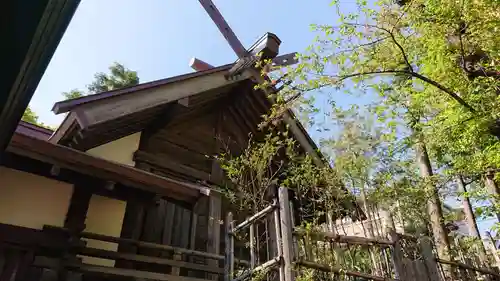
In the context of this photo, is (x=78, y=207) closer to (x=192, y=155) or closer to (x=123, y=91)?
(x=123, y=91)

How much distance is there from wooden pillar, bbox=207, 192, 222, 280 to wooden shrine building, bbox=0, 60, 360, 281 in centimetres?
2

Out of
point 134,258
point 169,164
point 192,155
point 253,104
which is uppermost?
point 253,104

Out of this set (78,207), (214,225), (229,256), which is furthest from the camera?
(214,225)

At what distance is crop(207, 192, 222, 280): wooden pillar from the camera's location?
6652 millimetres

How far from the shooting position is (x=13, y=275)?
475cm

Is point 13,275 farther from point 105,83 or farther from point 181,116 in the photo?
point 105,83

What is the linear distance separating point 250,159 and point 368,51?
8.10 ft

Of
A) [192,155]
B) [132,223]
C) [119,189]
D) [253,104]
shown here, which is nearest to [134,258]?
[132,223]

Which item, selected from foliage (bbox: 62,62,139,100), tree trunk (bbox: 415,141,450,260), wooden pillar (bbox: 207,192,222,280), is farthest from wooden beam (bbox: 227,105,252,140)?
foliage (bbox: 62,62,139,100)

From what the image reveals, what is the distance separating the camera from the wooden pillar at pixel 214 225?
6.65 metres

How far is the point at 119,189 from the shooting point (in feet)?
19.1

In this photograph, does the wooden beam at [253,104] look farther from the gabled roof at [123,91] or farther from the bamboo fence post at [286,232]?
the bamboo fence post at [286,232]

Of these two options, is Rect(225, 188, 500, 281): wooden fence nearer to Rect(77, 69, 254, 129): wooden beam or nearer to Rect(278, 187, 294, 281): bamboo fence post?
Rect(278, 187, 294, 281): bamboo fence post

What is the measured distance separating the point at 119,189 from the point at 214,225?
191 centimetres
